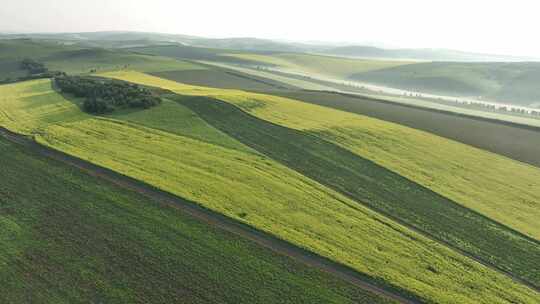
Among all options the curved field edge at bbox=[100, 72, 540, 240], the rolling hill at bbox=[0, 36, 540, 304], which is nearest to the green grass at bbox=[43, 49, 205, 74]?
the rolling hill at bbox=[0, 36, 540, 304]

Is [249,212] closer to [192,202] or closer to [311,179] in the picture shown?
A: [192,202]

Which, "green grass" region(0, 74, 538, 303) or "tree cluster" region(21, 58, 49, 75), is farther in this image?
"tree cluster" region(21, 58, 49, 75)

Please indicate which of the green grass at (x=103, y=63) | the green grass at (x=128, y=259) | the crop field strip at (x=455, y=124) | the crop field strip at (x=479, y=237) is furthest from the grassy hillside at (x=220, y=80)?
the green grass at (x=128, y=259)

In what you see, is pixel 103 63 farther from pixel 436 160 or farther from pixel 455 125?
pixel 436 160

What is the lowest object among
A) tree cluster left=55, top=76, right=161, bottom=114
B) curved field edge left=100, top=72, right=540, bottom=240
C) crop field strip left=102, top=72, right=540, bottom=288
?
crop field strip left=102, top=72, right=540, bottom=288

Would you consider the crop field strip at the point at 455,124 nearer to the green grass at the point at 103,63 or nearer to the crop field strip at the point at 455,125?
the crop field strip at the point at 455,125

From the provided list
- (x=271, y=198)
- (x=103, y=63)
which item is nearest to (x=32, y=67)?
(x=103, y=63)

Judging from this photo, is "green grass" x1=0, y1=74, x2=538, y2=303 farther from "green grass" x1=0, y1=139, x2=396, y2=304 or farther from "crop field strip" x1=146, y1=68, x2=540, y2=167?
"crop field strip" x1=146, y1=68, x2=540, y2=167

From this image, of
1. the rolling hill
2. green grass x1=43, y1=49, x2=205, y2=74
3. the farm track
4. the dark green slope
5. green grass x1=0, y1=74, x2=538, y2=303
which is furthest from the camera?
green grass x1=43, y1=49, x2=205, y2=74
